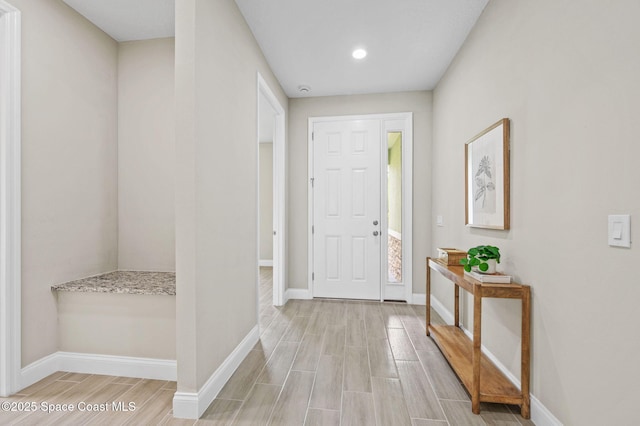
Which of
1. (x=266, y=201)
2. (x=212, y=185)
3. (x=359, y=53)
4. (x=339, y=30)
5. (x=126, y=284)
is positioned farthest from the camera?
(x=266, y=201)

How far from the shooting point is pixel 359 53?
107 inches

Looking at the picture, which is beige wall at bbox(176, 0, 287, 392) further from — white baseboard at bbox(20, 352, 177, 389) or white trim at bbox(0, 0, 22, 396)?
white trim at bbox(0, 0, 22, 396)

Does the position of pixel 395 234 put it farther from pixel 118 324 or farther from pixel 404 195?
pixel 118 324

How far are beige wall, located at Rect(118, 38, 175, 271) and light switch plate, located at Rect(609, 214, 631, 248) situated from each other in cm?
276

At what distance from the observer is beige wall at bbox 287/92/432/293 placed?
3553 millimetres

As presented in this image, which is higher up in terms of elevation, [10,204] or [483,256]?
[10,204]

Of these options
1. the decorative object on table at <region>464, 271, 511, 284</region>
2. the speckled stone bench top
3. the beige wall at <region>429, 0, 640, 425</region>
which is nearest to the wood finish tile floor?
the beige wall at <region>429, 0, 640, 425</region>

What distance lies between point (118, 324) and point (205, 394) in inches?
33.6

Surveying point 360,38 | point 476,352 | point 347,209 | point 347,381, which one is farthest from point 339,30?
point 347,381

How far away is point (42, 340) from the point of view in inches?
75.1

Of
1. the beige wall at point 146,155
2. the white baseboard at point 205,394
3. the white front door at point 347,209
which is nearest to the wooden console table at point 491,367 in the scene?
the white baseboard at point 205,394

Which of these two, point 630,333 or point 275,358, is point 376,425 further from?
point 630,333

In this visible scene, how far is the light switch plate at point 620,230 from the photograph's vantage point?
3.32 ft

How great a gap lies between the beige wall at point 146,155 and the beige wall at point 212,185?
2.36 ft
